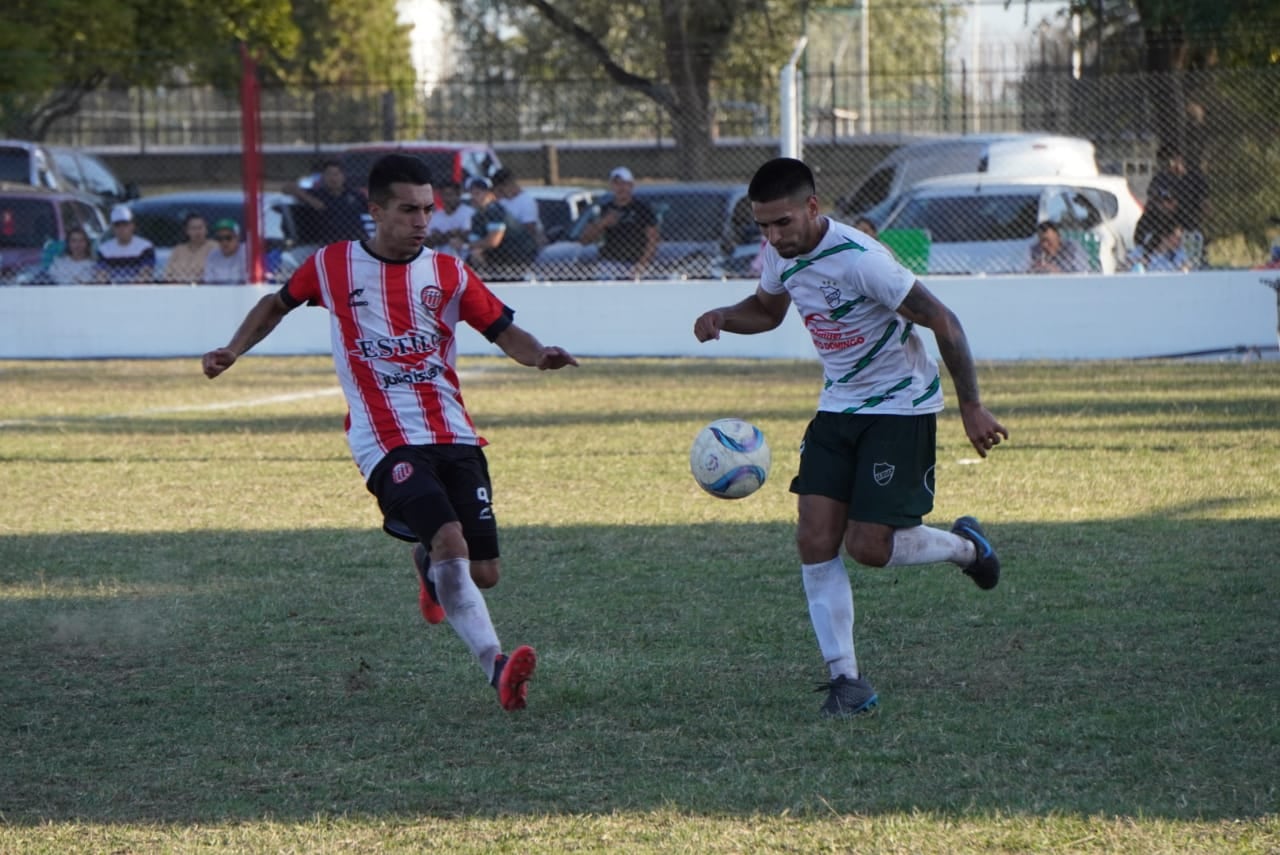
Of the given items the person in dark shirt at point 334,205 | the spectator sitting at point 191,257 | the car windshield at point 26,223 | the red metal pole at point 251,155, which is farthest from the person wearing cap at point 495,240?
the car windshield at point 26,223

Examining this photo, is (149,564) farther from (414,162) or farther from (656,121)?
(656,121)

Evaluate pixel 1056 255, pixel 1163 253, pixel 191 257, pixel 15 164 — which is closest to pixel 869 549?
pixel 1056 255

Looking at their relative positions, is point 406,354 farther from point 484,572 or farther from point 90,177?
point 90,177

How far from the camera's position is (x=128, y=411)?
1390 centimetres

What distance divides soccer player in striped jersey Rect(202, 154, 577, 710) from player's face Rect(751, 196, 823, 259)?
28.7 inches

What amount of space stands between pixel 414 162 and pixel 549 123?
46.1ft

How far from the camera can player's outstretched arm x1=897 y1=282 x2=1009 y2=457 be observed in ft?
17.4

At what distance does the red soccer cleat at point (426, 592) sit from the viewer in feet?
19.7

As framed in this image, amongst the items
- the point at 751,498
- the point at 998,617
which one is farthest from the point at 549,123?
the point at 998,617

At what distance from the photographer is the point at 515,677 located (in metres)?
5.19

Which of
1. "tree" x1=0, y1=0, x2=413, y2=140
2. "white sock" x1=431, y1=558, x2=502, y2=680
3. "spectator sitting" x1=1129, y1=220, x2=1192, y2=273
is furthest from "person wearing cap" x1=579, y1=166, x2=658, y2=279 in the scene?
"white sock" x1=431, y1=558, x2=502, y2=680

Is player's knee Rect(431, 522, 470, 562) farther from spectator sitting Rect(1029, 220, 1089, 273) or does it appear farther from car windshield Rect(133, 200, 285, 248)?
car windshield Rect(133, 200, 285, 248)

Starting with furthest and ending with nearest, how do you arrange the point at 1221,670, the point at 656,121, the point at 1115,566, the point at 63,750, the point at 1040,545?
1. the point at 656,121
2. the point at 1040,545
3. the point at 1115,566
4. the point at 1221,670
5. the point at 63,750

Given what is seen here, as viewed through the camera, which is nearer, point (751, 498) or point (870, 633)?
point (870, 633)
